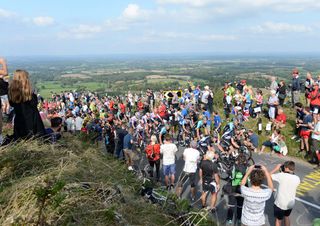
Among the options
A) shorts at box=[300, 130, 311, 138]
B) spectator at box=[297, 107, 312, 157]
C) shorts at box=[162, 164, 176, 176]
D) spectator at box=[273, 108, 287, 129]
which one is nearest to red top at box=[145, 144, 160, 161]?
shorts at box=[162, 164, 176, 176]

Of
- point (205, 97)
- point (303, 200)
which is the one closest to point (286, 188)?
point (303, 200)

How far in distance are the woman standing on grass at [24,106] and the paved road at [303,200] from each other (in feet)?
12.5

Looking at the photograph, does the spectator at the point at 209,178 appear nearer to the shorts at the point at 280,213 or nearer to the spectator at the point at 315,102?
the shorts at the point at 280,213

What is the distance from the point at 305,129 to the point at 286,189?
262 inches

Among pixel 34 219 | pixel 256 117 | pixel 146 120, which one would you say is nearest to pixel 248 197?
pixel 34 219

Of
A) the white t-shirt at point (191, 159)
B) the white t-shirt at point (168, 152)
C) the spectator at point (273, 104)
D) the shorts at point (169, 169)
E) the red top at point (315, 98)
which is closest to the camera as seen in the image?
the white t-shirt at point (191, 159)

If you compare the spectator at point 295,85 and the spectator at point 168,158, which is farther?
the spectator at point 295,85

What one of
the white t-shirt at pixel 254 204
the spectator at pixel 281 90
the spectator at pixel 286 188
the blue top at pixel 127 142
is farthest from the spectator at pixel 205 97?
the white t-shirt at pixel 254 204

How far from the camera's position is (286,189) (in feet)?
21.1

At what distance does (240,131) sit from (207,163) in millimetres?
5112

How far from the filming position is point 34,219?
9.70ft

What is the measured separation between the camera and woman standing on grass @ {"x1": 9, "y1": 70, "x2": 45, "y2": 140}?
455 cm

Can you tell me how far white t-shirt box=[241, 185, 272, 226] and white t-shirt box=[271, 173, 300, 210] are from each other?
0.71m

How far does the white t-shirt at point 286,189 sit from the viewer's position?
21.0 feet
